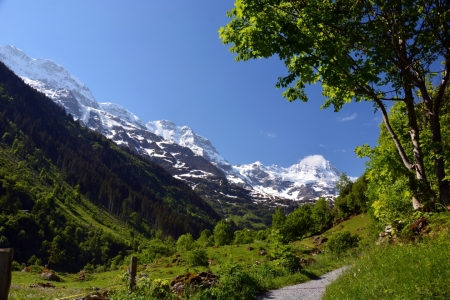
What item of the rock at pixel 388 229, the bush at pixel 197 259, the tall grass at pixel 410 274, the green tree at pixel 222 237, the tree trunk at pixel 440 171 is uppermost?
the tree trunk at pixel 440 171

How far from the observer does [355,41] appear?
31.5 feet

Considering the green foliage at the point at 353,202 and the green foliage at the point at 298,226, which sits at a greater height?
the green foliage at the point at 353,202

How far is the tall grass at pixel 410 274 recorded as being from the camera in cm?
691

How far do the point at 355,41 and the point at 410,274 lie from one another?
691cm

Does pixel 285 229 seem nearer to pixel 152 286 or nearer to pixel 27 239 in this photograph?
pixel 152 286

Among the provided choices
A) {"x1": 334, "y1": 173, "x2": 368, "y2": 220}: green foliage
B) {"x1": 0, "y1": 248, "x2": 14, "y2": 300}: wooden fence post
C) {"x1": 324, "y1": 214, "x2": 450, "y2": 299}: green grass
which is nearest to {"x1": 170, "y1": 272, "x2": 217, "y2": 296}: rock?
{"x1": 324, "y1": 214, "x2": 450, "y2": 299}: green grass

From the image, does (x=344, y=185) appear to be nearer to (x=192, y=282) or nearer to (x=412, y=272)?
(x=192, y=282)

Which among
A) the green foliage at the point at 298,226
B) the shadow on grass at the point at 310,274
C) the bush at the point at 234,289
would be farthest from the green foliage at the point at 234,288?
the green foliage at the point at 298,226

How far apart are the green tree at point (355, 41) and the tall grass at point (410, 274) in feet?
6.51

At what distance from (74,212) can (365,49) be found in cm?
20938

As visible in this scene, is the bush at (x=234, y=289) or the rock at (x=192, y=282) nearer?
the bush at (x=234, y=289)

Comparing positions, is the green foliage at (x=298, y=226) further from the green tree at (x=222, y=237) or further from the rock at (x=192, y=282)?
the rock at (x=192, y=282)

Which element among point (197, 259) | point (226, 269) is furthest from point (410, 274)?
point (197, 259)

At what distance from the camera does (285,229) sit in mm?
106250
